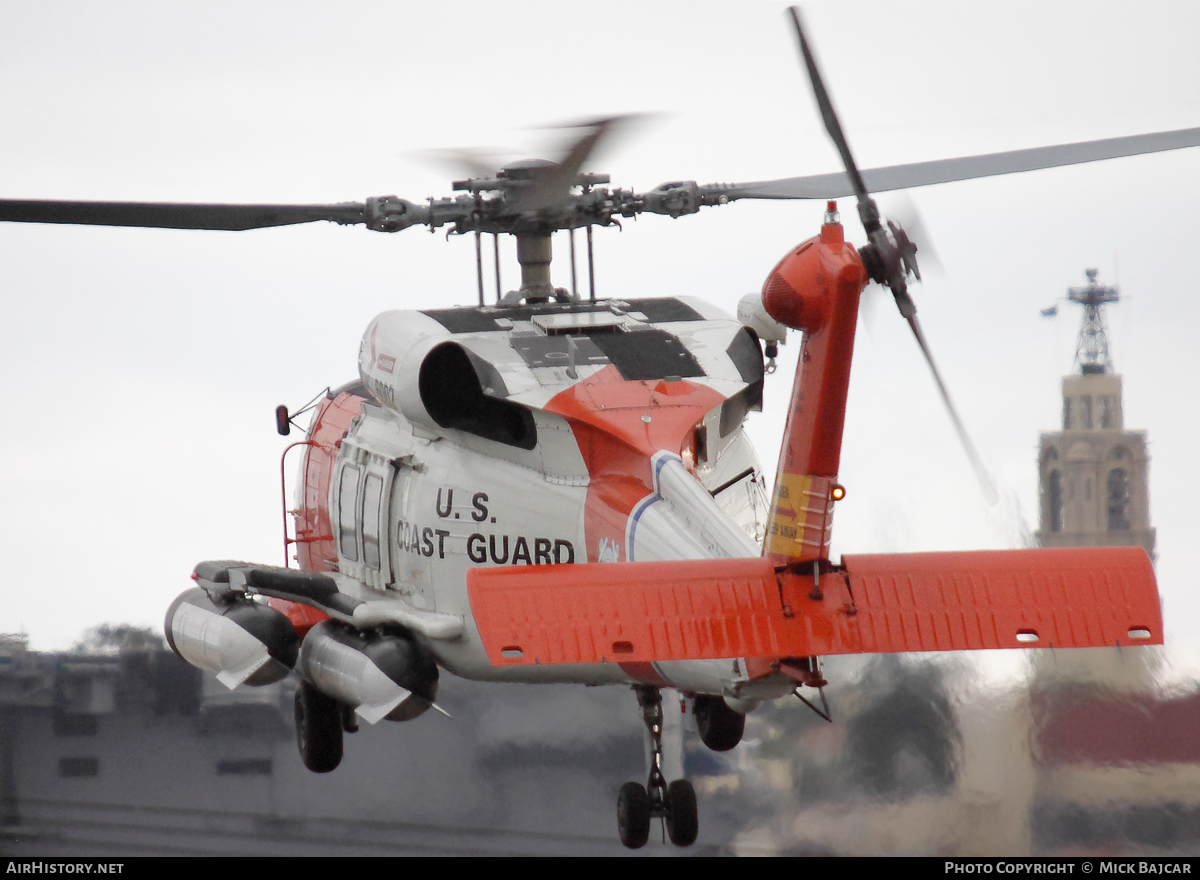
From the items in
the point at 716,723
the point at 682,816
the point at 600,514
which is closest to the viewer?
the point at 600,514

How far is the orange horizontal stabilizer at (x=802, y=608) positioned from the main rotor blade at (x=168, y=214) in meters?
5.56

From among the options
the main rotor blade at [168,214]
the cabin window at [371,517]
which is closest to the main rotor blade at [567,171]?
the main rotor blade at [168,214]

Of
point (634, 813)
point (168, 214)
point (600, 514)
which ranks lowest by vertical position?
point (634, 813)

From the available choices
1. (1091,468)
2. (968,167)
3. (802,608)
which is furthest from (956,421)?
(1091,468)

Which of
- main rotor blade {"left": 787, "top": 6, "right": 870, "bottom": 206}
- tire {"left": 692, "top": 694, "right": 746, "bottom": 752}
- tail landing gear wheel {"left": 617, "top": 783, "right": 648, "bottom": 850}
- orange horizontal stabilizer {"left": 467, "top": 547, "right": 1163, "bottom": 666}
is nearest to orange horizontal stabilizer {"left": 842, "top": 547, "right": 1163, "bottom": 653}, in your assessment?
orange horizontal stabilizer {"left": 467, "top": 547, "right": 1163, "bottom": 666}

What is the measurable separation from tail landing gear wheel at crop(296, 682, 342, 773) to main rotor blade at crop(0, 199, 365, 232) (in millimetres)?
4592

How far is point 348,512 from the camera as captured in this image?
16828 mm

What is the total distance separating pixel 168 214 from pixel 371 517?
3.17 meters

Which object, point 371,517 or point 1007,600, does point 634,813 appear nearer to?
point 371,517

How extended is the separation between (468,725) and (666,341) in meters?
8.60

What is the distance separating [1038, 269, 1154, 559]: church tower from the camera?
22.5m

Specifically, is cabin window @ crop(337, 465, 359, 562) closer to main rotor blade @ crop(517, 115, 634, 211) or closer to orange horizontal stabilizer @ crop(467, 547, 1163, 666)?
main rotor blade @ crop(517, 115, 634, 211)

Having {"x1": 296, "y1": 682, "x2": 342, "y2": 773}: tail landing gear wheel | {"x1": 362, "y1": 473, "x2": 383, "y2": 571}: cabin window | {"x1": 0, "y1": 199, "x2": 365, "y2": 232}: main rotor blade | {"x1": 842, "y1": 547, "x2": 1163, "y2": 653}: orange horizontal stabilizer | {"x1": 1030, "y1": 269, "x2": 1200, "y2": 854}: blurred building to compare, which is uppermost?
{"x1": 0, "y1": 199, "x2": 365, "y2": 232}: main rotor blade
